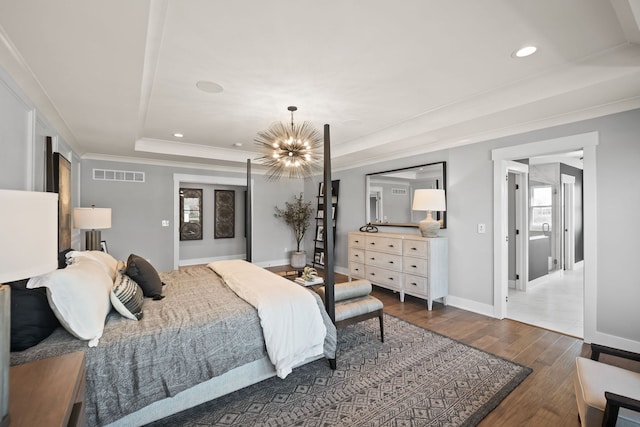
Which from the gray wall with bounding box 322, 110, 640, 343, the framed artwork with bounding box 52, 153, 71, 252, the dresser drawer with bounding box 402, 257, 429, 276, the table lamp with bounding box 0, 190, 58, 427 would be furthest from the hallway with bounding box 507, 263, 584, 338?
the framed artwork with bounding box 52, 153, 71, 252

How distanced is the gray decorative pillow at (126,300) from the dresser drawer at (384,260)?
10.9ft

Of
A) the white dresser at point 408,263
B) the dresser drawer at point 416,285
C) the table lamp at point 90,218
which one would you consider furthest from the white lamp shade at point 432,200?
the table lamp at point 90,218

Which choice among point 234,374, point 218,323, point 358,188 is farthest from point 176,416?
point 358,188

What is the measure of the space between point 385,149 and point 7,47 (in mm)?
4088

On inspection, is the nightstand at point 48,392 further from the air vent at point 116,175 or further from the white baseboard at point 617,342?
the air vent at point 116,175

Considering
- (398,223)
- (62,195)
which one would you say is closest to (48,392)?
(62,195)

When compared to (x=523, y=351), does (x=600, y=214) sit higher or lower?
higher

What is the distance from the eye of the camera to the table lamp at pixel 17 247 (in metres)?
0.90

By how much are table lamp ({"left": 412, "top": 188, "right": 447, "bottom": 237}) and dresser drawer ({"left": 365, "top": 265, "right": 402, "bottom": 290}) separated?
0.78 m

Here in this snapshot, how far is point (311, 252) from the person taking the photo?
7.06m

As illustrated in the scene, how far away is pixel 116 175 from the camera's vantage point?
512 cm

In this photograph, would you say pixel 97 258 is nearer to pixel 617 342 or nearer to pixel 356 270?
pixel 356 270

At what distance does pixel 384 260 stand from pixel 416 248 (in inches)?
25.6

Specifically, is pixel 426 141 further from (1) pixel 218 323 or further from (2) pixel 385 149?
(1) pixel 218 323
